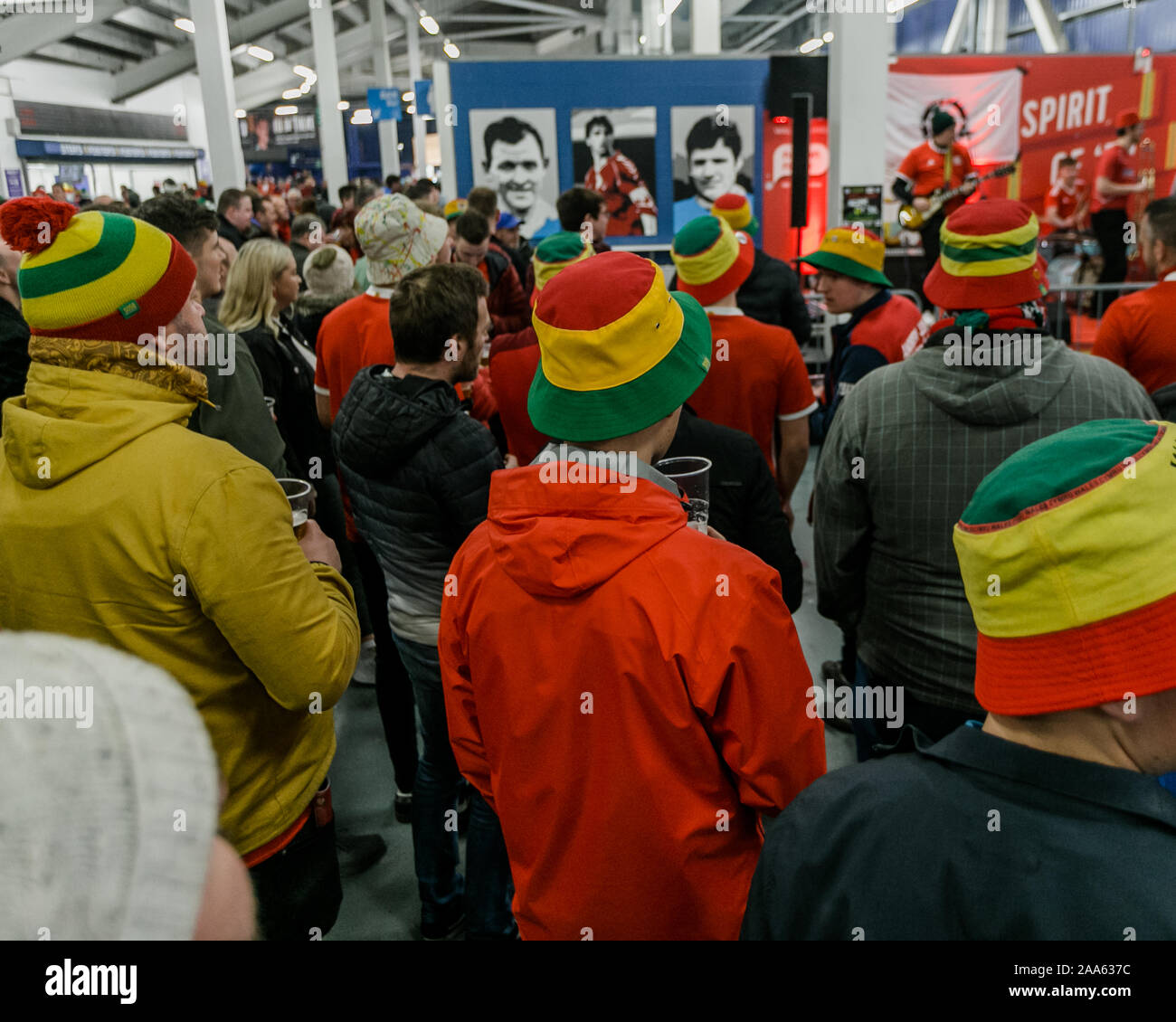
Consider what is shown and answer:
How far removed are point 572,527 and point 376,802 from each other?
7.40ft

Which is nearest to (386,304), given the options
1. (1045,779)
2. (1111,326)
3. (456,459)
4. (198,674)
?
(456,459)

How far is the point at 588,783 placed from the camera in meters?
1.30

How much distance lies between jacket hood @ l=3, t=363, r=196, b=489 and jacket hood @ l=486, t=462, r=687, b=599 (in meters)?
0.61

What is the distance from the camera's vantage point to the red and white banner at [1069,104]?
35.9ft

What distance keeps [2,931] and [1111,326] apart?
11.8 feet

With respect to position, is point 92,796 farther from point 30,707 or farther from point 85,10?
point 85,10

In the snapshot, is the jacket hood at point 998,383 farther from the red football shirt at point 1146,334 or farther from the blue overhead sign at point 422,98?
the blue overhead sign at point 422,98

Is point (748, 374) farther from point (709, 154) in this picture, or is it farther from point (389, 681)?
point (709, 154)

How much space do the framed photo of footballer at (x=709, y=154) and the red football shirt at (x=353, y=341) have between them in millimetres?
7061

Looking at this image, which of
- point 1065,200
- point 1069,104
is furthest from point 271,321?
point 1069,104

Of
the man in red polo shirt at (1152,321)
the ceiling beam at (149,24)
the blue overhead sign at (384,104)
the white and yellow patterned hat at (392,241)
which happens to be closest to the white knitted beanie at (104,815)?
the white and yellow patterned hat at (392,241)

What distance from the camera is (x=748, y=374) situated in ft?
10.1

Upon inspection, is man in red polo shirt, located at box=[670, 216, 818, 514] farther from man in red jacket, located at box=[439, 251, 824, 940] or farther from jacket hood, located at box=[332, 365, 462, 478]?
man in red jacket, located at box=[439, 251, 824, 940]

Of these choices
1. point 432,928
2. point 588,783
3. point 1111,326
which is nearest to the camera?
point 588,783
